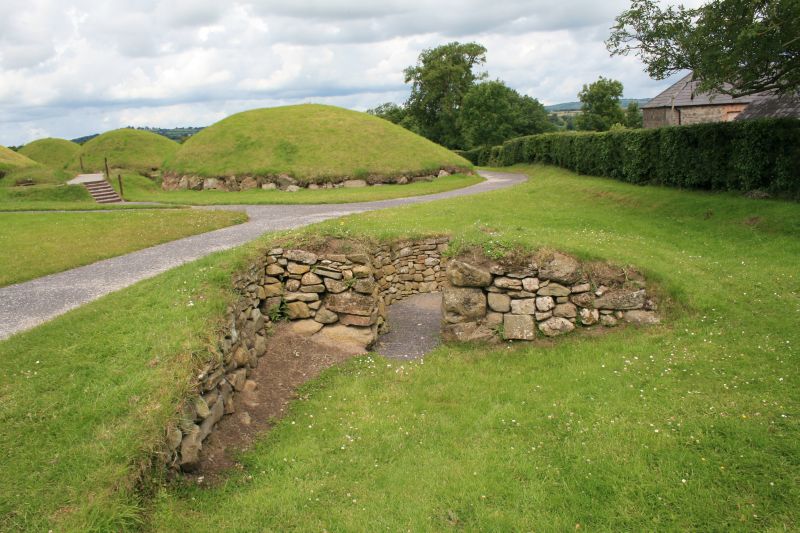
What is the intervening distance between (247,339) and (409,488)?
15.1ft

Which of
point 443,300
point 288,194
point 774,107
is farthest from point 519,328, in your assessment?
point 288,194

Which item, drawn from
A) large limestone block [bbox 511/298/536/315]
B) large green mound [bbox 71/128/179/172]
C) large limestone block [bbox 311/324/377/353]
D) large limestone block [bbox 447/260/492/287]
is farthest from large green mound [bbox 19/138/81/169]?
large limestone block [bbox 511/298/536/315]

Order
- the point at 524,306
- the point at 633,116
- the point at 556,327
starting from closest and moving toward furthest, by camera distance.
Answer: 1. the point at 556,327
2. the point at 524,306
3. the point at 633,116

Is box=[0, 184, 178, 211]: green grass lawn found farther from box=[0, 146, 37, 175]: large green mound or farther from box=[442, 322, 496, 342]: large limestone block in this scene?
box=[442, 322, 496, 342]: large limestone block

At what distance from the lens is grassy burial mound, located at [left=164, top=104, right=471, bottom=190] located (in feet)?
123

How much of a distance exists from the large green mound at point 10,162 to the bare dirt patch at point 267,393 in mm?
39180

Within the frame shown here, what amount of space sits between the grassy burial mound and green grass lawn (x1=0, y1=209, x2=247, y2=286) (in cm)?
1432

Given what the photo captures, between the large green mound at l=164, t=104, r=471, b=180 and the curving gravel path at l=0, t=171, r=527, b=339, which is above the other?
the large green mound at l=164, t=104, r=471, b=180

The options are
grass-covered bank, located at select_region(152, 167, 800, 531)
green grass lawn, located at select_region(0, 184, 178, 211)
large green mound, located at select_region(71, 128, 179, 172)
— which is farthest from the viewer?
large green mound, located at select_region(71, 128, 179, 172)

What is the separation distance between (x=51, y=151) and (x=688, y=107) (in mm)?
67493

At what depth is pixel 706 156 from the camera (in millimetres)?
21156

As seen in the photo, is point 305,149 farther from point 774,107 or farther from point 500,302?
point 500,302

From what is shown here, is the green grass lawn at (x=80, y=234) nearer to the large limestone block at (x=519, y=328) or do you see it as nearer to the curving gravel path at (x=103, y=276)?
the curving gravel path at (x=103, y=276)

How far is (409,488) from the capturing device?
640 cm
